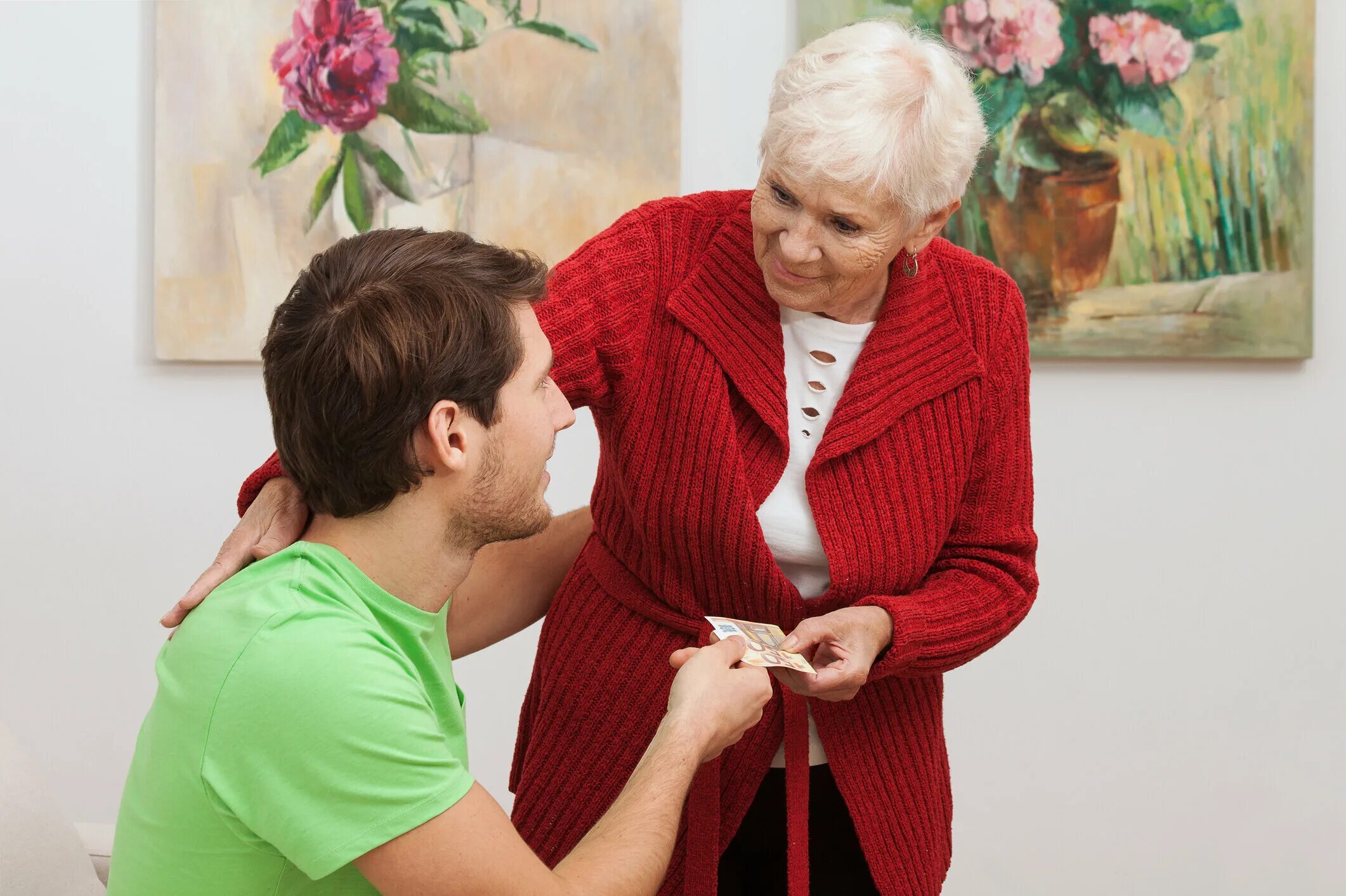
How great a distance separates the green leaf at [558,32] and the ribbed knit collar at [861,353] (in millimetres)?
1486

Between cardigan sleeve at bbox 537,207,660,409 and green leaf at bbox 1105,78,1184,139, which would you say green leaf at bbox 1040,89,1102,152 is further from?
cardigan sleeve at bbox 537,207,660,409

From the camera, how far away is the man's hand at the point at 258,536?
1309 mm

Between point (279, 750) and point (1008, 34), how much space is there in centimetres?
238

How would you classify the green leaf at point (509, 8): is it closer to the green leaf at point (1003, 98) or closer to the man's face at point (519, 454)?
the green leaf at point (1003, 98)

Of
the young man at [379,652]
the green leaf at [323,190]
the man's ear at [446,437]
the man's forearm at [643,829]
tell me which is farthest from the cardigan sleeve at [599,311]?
the green leaf at [323,190]

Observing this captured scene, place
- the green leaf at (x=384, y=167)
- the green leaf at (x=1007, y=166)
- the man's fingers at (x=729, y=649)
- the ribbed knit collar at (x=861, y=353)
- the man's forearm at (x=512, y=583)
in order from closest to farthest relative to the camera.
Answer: the man's fingers at (x=729, y=649), the ribbed knit collar at (x=861, y=353), the man's forearm at (x=512, y=583), the green leaf at (x=1007, y=166), the green leaf at (x=384, y=167)

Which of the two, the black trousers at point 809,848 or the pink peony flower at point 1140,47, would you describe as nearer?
the black trousers at point 809,848

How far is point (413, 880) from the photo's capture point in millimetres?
1143

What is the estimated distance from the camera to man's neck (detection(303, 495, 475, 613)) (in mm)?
1349

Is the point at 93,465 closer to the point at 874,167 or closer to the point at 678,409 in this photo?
the point at 678,409

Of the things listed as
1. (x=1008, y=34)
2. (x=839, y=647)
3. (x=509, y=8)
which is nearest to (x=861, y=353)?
(x=839, y=647)

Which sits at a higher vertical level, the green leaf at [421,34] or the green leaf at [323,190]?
the green leaf at [421,34]

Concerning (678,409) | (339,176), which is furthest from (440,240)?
(339,176)

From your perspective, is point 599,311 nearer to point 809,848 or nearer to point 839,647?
point 839,647
